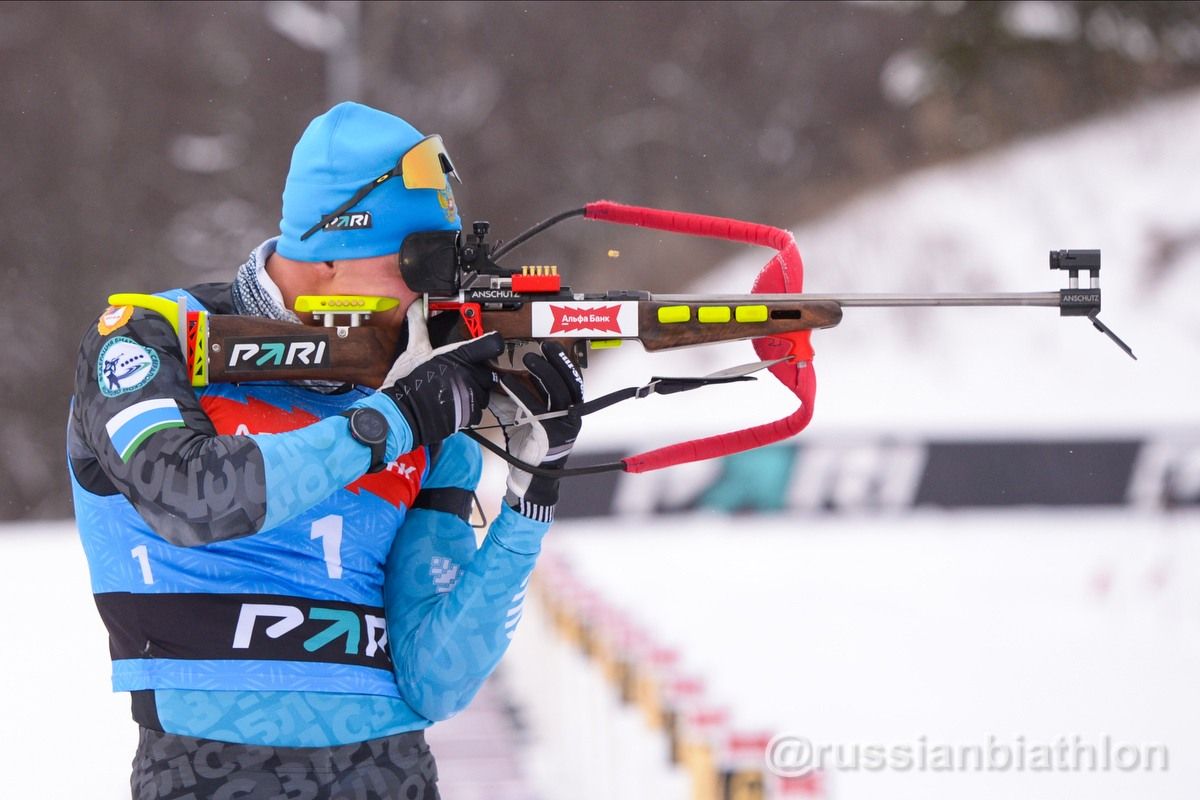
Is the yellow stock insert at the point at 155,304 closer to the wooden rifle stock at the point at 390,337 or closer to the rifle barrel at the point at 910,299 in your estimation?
the wooden rifle stock at the point at 390,337

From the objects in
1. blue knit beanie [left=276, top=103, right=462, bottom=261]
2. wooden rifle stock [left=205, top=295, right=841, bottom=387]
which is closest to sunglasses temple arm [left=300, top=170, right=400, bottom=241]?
blue knit beanie [left=276, top=103, right=462, bottom=261]

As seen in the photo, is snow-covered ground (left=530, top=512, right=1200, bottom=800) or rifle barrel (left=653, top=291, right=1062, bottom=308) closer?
rifle barrel (left=653, top=291, right=1062, bottom=308)

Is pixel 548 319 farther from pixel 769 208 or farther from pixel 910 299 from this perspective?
pixel 769 208

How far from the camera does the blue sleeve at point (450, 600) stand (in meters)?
1.97

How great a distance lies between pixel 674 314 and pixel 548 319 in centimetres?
19

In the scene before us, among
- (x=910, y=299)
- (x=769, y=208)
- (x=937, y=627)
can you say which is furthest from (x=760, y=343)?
(x=769, y=208)

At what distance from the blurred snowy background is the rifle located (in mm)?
4231

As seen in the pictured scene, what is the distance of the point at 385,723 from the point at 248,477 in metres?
0.42

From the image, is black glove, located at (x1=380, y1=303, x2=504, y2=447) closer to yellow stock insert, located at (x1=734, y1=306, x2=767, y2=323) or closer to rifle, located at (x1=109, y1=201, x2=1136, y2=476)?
rifle, located at (x1=109, y1=201, x2=1136, y2=476)

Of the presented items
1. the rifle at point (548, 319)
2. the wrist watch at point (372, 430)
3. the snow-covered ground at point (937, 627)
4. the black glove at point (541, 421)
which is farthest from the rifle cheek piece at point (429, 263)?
the snow-covered ground at point (937, 627)

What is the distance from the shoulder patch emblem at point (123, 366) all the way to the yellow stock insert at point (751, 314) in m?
0.81

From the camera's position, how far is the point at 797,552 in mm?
8188

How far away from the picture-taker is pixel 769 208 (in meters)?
15.2

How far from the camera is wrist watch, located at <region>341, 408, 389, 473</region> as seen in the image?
5.91ft
